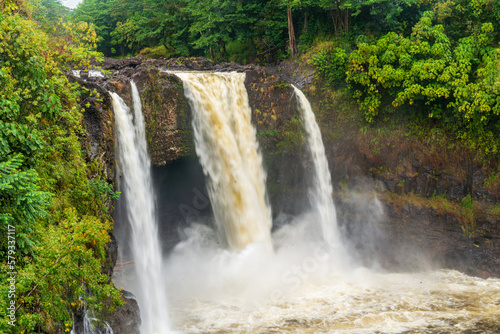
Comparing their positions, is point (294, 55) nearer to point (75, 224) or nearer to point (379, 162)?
point (379, 162)

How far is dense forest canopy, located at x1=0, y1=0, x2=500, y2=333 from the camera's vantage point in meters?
5.46

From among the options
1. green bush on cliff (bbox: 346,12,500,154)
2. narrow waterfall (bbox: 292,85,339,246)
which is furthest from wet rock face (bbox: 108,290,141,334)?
green bush on cliff (bbox: 346,12,500,154)

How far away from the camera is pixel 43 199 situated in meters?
5.56

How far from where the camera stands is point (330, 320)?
10.1 metres

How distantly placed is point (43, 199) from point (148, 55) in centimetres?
1889

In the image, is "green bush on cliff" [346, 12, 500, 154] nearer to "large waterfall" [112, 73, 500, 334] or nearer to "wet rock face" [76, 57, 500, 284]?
"wet rock face" [76, 57, 500, 284]

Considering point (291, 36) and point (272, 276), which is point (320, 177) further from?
point (291, 36)

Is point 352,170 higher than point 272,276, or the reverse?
point 352,170

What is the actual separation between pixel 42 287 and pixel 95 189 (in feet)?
8.88

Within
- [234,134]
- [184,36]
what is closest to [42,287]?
[234,134]

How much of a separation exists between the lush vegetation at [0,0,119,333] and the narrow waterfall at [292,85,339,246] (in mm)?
9098

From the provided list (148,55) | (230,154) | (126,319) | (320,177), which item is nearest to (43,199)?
(126,319)

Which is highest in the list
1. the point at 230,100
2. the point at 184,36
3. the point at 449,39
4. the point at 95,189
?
the point at 184,36

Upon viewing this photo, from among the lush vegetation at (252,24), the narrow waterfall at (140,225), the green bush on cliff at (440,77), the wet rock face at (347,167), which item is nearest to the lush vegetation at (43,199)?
the narrow waterfall at (140,225)
